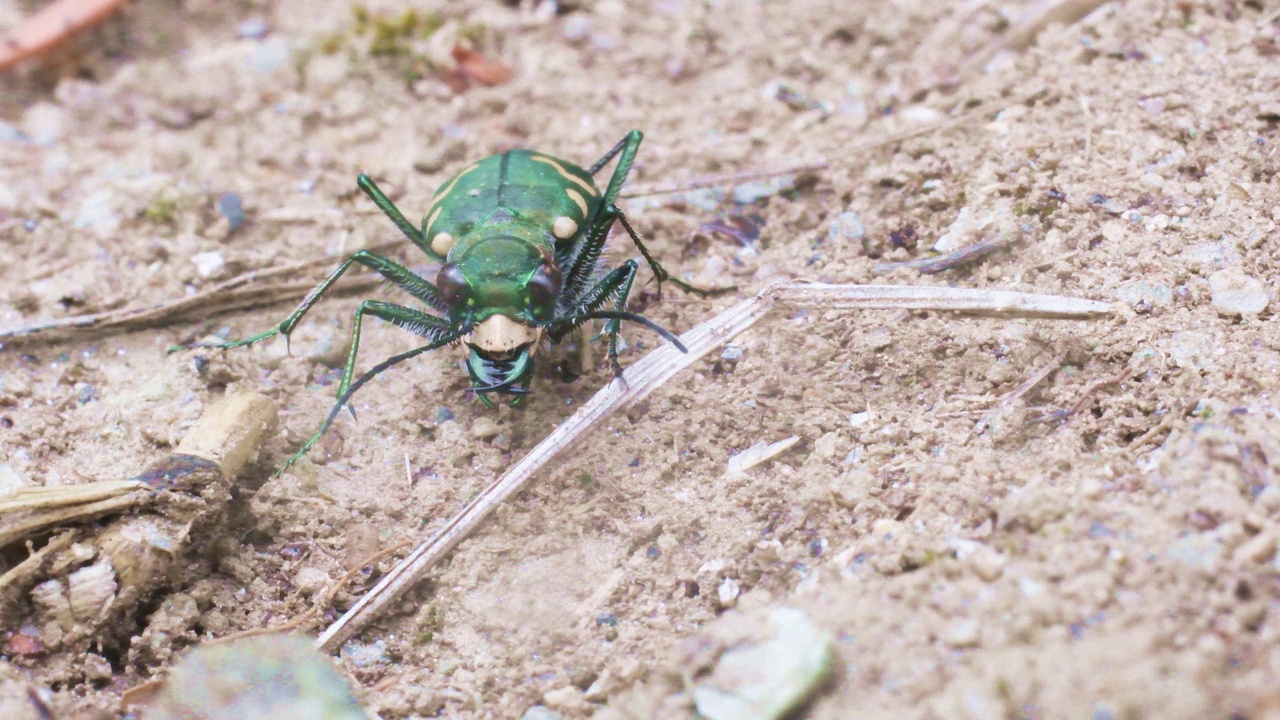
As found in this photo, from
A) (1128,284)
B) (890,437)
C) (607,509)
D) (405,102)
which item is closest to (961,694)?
(890,437)

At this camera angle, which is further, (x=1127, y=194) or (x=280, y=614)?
(x=1127, y=194)

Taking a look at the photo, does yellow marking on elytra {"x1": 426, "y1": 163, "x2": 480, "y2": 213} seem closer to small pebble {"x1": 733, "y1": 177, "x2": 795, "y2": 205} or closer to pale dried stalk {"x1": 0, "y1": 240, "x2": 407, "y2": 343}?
pale dried stalk {"x1": 0, "y1": 240, "x2": 407, "y2": 343}

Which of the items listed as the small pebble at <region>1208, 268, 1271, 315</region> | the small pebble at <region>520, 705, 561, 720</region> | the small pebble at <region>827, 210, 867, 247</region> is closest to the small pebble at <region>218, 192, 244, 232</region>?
the small pebble at <region>827, 210, 867, 247</region>

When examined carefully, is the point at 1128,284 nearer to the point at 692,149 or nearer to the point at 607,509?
the point at 607,509

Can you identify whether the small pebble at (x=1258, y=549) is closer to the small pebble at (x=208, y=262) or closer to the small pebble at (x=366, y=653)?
the small pebble at (x=366, y=653)

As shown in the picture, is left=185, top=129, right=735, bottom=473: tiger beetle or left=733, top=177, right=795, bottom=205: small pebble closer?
left=185, top=129, right=735, bottom=473: tiger beetle

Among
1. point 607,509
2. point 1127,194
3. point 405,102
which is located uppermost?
point 405,102
